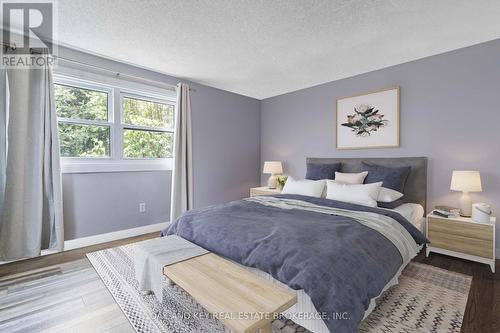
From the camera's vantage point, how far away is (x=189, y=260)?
1.61 m

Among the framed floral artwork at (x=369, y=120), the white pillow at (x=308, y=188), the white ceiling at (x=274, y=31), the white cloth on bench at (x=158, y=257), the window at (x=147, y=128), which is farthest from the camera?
the window at (x=147, y=128)

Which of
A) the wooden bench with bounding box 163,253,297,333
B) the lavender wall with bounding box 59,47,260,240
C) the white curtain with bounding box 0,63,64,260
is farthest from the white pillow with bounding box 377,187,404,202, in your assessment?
the white curtain with bounding box 0,63,64,260

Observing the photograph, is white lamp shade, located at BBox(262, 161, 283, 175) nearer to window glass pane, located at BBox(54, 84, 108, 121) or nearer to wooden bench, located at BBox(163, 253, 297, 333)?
window glass pane, located at BBox(54, 84, 108, 121)

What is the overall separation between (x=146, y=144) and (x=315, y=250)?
3007 millimetres

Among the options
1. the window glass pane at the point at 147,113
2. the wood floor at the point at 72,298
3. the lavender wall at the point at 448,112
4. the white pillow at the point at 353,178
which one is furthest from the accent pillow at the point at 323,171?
the window glass pane at the point at 147,113

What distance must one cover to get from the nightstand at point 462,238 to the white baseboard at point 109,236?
3.53 m

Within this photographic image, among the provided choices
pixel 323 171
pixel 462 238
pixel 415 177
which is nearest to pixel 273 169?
pixel 323 171

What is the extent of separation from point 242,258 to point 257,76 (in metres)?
2.84

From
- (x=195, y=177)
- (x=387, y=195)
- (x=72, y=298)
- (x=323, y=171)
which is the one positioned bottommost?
(x=72, y=298)

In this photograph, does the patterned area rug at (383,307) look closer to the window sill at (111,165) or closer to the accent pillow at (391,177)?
the accent pillow at (391,177)

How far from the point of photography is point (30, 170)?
248 cm

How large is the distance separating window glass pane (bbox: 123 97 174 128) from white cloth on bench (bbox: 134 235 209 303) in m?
2.16

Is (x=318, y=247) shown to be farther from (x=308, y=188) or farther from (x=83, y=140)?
(x=83, y=140)

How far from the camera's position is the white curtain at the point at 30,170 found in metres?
2.36
